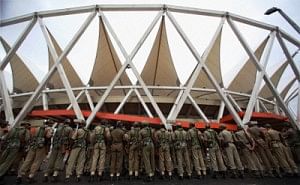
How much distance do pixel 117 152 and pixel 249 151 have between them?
477 centimetres

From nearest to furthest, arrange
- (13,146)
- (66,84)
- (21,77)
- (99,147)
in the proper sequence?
(13,146), (99,147), (66,84), (21,77)

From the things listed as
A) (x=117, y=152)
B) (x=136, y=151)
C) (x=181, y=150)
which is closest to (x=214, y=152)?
(x=181, y=150)

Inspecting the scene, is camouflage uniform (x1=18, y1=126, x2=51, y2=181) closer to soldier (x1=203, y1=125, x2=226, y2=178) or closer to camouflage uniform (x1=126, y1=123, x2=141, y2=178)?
camouflage uniform (x1=126, y1=123, x2=141, y2=178)

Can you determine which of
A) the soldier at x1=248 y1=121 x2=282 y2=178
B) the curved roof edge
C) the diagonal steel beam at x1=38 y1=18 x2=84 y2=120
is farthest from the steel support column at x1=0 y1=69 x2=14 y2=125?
the curved roof edge

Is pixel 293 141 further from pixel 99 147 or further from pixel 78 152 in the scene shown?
pixel 78 152

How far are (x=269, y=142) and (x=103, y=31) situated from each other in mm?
17425

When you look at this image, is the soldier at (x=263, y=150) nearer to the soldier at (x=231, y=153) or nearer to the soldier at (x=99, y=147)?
the soldier at (x=231, y=153)

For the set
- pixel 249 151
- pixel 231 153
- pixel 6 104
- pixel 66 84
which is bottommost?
pixel 231 153

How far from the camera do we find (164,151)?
7.14 metres

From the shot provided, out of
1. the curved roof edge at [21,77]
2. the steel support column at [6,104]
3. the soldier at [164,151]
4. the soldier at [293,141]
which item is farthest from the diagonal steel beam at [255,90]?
the curved roof edge at [21,77]

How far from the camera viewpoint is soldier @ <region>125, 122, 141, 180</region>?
684cm

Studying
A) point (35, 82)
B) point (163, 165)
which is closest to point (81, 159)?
point (163, 165)

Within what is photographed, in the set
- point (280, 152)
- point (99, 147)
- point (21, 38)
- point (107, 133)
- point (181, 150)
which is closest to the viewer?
point (99, 147)

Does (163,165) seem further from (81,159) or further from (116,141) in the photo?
(81,159)
